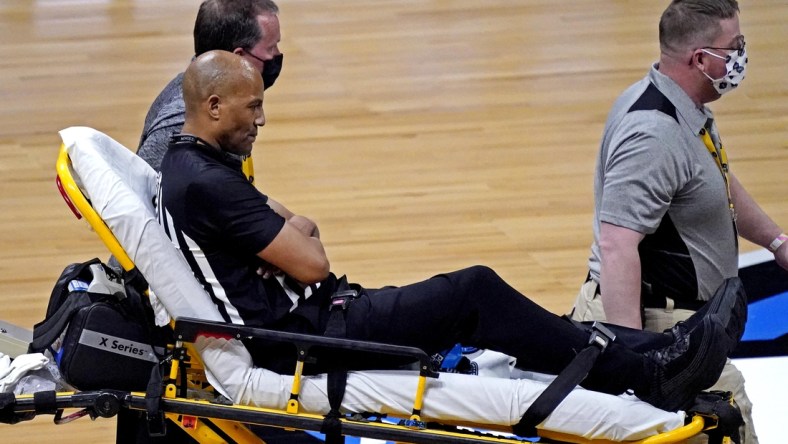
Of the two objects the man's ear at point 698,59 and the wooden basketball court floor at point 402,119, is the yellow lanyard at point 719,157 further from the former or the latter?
the wooden basketball court floor at point 402,119

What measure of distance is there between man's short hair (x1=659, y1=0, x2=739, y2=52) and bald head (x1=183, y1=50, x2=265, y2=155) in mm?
1199

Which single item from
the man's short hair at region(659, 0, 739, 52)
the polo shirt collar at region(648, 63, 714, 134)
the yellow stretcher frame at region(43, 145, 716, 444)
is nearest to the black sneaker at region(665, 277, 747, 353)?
the yellow stretcher frame at region(43, 145, 716, 444)

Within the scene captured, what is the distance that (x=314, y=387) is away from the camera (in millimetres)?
3188

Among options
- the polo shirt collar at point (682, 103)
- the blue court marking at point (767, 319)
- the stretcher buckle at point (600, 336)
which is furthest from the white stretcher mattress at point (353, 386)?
the blue court marking at point (767, 319)

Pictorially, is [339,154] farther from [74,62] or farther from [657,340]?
[657,340]

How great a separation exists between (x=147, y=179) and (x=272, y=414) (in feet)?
2.90

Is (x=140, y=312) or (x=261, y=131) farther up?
(x=261, y=131)

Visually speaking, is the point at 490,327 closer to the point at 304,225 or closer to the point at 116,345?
the point at 304,225

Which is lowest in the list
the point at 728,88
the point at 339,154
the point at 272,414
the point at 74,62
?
the point at 272,414

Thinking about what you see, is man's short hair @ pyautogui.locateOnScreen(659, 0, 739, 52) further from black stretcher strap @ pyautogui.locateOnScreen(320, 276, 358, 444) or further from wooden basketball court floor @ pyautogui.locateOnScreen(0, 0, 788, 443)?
wooden basketball court floor @ pyautogui.locateOnScreen(0, 0, 788, 443)

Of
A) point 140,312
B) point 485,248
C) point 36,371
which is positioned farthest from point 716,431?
point 485,248

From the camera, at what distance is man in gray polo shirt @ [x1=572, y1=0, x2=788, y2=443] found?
137 inches

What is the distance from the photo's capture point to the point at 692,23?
355cm

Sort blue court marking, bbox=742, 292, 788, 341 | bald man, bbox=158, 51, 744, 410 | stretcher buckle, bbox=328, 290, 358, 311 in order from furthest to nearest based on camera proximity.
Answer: blue court marking, bbox=742, 292, 788, 341
stretcher buckle, bbox=328, 290, 358, 311
bald man, bbox=158, 51, 744, 410
